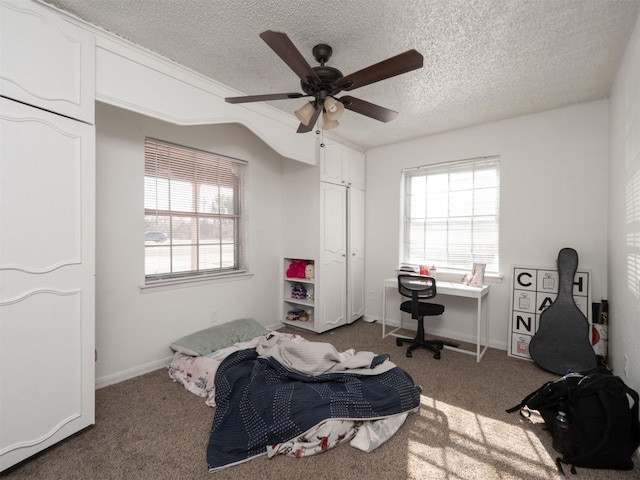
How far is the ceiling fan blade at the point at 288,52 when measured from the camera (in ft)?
4.55

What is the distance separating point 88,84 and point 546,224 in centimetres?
424

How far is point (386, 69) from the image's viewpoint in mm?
1656

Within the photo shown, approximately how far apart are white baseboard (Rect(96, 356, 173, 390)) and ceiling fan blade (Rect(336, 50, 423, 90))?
2883mm

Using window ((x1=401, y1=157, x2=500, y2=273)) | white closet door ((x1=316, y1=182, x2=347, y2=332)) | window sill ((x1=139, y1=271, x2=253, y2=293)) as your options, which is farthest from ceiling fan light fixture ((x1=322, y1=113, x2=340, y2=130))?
window ((x1=401, y1=157, x2=500, y2=273))

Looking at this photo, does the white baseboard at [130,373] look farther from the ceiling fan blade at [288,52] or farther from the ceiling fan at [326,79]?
the ceiling fan blade at [288,52]

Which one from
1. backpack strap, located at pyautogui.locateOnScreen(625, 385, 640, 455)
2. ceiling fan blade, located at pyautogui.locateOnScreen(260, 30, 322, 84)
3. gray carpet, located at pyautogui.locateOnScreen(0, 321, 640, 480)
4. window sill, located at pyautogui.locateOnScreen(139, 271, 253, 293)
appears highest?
ceiling fan blade, located at pyautogui.locateOnScreen(260, 30, 322, 84)

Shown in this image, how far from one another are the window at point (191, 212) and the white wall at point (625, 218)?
11.4 ft

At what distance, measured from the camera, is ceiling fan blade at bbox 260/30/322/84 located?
139 centimetres

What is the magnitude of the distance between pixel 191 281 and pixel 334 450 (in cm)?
213

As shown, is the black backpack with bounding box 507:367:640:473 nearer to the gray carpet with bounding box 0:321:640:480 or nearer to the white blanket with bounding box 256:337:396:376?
the gray carpet with bounding box 0:321:640:480

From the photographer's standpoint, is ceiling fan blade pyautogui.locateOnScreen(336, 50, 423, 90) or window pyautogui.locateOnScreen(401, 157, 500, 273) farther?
window pyautogui.locateOnScreen(401, 157, 500, 273)

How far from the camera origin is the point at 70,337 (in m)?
1.87

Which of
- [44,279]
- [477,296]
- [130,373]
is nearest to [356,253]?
[477,296]

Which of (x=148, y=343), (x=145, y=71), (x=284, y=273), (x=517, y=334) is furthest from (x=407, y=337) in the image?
(x=145, y=71)
